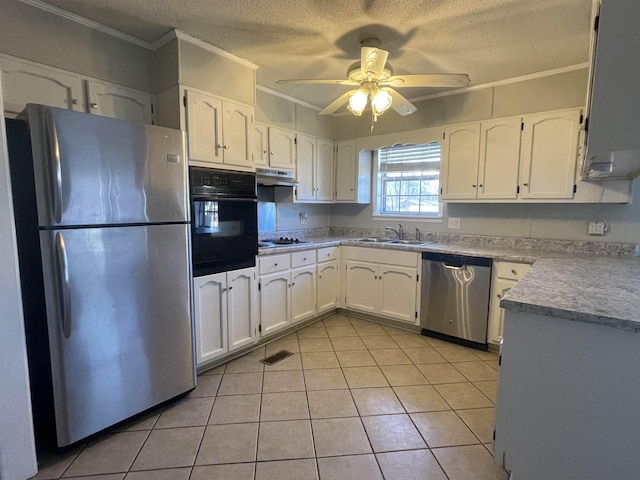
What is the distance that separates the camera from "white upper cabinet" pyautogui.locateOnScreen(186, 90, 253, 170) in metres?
2.32

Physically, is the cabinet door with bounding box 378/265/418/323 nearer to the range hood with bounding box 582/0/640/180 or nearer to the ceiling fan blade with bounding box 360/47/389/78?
the ceiling fan blade with bounding box 360/47/389/78

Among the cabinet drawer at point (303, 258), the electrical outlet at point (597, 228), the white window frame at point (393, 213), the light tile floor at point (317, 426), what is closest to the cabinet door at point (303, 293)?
the cabinet drawer at point (303, 258)

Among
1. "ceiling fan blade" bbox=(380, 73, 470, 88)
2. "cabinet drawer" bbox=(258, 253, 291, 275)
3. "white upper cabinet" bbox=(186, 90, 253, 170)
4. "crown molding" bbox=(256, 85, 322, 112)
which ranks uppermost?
"crown molding" bbox=(256, 85, 322, 112)

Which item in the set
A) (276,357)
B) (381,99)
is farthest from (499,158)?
(276,357)

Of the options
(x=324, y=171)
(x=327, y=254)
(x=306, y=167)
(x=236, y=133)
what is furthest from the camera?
(x=324, y=171)

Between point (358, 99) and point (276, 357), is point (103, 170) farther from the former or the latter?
point (276, 357)

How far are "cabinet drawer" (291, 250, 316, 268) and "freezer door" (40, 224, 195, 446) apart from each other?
124 cm

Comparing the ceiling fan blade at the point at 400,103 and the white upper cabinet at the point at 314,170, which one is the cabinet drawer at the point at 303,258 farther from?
the ceiling fan blade at the point at 400,103

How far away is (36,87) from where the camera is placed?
1930mm

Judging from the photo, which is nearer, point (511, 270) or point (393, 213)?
point (511, 270)

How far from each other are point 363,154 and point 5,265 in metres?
3.39

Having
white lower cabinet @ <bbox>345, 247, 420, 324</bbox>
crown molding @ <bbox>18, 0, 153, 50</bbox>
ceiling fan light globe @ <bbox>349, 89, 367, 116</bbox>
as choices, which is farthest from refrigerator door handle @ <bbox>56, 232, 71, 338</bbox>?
white lower cabinet @ <bbox>345, 247, 420, 324</bbox>

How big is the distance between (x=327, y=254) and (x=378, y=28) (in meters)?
2.12

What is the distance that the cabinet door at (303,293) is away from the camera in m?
3.22
